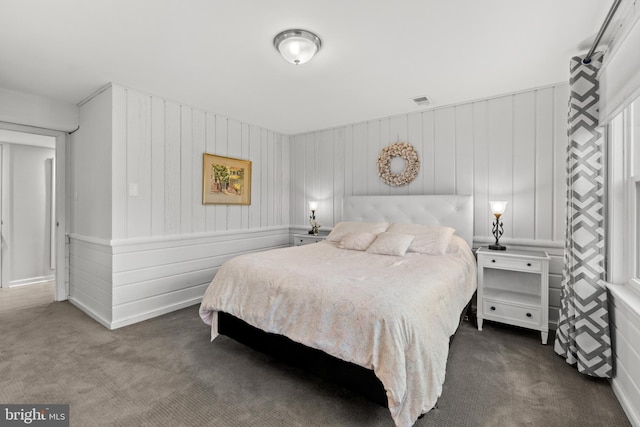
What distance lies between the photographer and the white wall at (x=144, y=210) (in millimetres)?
2973

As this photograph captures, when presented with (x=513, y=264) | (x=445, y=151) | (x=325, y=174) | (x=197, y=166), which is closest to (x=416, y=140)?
(x=445, y=151)

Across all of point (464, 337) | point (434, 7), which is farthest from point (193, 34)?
point (464, 337)

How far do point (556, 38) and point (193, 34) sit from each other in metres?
2.61

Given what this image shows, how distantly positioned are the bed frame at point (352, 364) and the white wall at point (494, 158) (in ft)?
0.63

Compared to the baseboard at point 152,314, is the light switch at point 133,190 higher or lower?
higher

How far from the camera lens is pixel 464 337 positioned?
269cm

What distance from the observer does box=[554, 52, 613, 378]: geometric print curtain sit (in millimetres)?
2037

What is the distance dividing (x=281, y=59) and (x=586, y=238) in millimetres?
2741

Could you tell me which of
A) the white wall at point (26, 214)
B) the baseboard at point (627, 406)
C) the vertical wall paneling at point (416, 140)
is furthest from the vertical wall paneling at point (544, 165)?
the white wall at point (26, 214)

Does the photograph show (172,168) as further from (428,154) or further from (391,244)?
(428,154)

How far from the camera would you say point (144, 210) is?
3.16 meters

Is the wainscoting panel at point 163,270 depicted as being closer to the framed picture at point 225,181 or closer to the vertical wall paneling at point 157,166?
the vertical wall paneling at point 157,166

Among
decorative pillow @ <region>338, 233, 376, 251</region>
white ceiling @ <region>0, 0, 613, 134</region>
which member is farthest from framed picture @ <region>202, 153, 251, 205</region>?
decorative pillow @ <region>338, 233, 376, 251</region>

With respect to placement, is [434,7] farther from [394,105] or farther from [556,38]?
[394,105]
